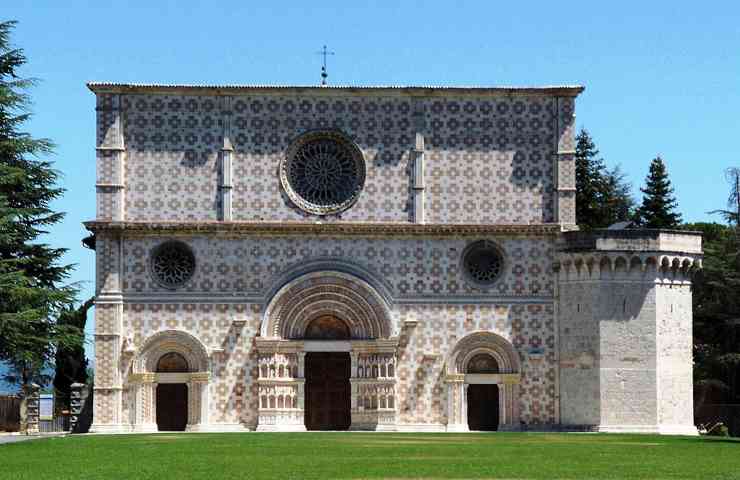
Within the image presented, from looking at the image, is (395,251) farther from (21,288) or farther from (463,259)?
(21,288)

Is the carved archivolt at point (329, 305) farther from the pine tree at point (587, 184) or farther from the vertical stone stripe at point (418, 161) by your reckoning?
the pine tree at point (587, 184)

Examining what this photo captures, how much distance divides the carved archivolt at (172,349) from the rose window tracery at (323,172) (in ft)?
18.2

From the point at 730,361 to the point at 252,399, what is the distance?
1847cm

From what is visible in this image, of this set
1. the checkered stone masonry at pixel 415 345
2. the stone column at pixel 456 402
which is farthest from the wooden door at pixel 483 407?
the checkered stone masonry at pixel 415 345

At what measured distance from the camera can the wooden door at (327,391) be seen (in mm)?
50906

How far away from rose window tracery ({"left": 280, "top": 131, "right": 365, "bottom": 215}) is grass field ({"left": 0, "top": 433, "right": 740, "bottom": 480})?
365 inches

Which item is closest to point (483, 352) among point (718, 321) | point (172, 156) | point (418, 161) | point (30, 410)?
point (418, 161)

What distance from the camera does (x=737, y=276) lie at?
194 feet

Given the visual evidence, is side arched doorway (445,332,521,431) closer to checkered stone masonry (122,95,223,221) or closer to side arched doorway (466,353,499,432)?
side arched doorway (466,353,499,432)

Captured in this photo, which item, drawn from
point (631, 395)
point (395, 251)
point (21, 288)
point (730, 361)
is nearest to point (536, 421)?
point (631, 395)

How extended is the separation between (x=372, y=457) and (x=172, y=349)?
18475mm

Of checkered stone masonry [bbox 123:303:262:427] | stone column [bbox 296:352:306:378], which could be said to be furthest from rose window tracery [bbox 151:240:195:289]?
stone column [bbox 296:352:306:378]

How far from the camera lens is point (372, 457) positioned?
3281cm

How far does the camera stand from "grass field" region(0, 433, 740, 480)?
2811 cm
